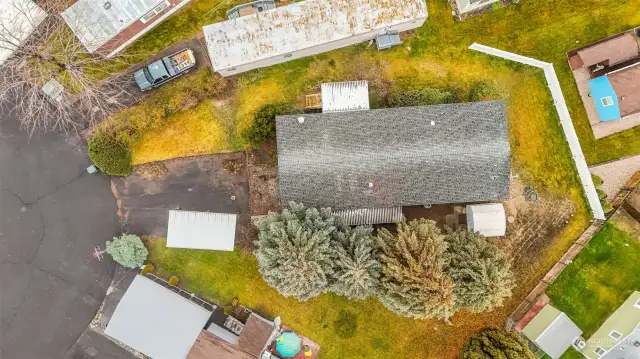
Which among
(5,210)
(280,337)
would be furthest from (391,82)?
(5,210)

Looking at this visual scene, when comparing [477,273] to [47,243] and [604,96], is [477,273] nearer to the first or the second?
[604,96]


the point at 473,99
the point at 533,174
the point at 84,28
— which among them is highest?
the point at 84,28

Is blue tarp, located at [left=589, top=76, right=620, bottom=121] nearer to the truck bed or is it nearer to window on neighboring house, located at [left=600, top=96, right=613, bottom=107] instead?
window on neighboring house, located at [left=600, top=96, right=613, bottom=107]

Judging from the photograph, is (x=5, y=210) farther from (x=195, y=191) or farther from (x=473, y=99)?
(x=473, y=99)

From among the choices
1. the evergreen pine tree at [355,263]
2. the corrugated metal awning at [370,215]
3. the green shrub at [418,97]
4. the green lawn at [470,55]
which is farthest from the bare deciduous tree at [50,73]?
the green shrub at [418,97]

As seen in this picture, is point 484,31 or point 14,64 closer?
point 14,64

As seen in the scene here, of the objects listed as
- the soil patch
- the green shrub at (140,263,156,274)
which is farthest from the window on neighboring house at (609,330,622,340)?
the green shrub at (140,263,156,274)

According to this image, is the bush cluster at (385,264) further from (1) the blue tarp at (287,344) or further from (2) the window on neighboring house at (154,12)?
(2) the window on neighboring house at (154,12)

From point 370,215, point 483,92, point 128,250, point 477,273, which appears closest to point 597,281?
point 477,273
